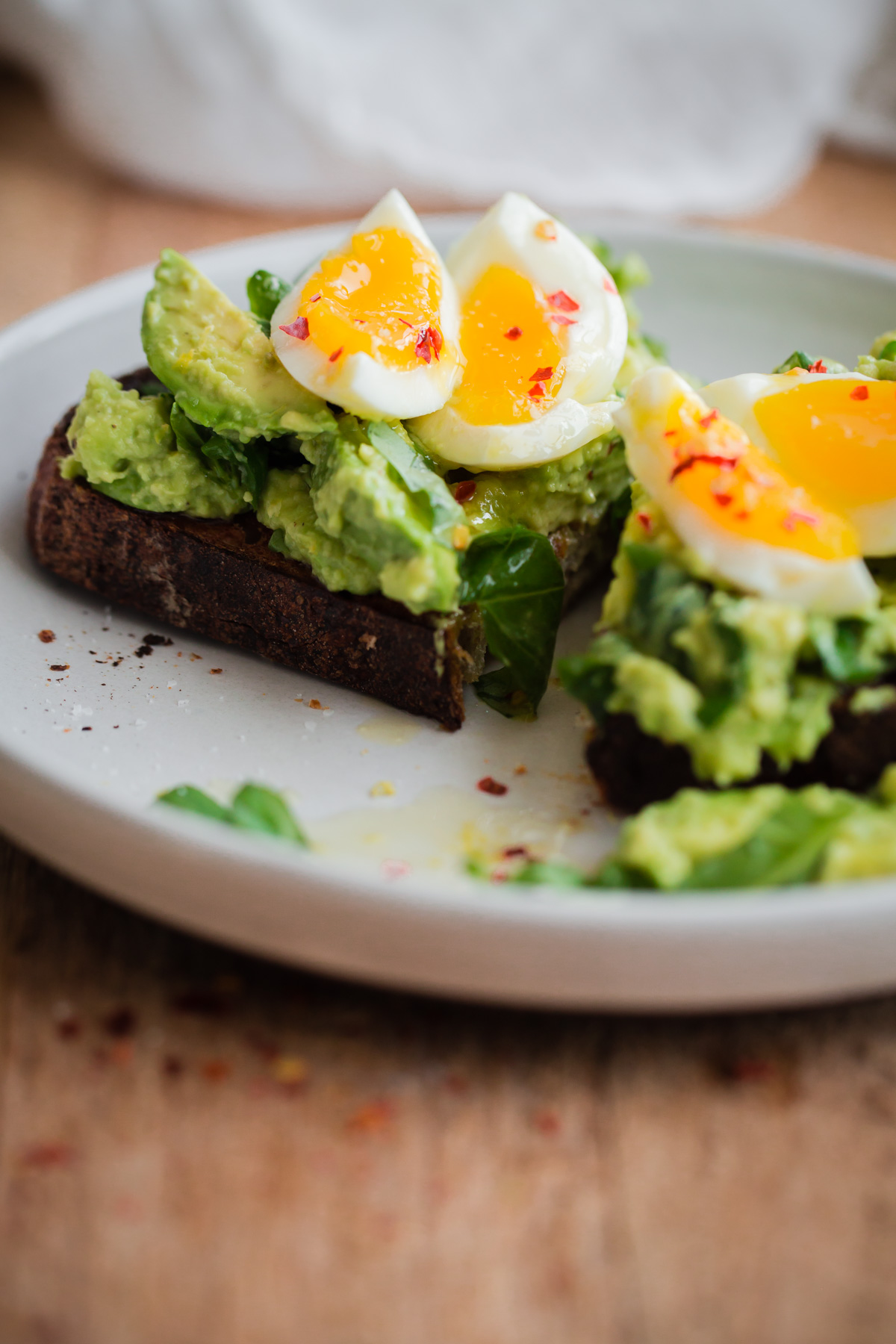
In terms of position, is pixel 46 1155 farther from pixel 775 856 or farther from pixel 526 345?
pixel 526 345

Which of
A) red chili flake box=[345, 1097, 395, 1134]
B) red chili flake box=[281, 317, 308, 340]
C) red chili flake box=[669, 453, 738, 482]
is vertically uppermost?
red chili flake box=[669, 453, 738, 482]

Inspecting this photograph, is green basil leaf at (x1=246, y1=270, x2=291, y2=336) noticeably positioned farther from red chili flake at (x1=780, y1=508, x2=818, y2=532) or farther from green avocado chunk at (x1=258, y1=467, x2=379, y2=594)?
red chili flake at (x1=780, y1=508, x2=818, y2=532)

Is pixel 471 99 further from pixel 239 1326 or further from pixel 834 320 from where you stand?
pixel 239 1326

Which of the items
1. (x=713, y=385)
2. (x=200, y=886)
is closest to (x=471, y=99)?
(x=713, y=385)

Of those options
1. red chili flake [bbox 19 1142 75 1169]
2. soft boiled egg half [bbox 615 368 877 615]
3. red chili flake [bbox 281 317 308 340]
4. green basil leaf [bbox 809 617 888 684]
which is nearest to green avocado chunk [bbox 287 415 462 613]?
red chili flake [bbox 281 317 308 340]

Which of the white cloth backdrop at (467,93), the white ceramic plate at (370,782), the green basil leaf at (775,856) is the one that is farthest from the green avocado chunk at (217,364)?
the white cloth backdrop at (467,93)

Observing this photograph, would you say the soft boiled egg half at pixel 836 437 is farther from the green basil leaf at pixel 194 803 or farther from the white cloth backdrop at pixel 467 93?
the white cloth backdrop at pixel 467 93
